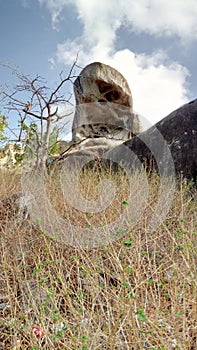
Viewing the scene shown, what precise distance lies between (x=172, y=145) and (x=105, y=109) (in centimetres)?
573

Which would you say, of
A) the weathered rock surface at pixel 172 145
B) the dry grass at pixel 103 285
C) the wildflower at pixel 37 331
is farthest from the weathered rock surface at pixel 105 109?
the wildflower at pixel 37 331

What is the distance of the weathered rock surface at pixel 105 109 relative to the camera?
9000 mm

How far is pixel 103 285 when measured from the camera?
1849 mm

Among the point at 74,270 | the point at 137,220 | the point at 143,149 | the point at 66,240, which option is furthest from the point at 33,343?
the point at 143,149

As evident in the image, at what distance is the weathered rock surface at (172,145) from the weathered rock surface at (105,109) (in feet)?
13.8

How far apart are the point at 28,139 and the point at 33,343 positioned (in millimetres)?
4944

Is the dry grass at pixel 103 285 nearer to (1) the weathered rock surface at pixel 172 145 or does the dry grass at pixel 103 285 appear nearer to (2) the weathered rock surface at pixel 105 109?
(1) the weathered rock surface at pixel 172 145

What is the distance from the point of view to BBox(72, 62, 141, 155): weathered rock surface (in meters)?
9.00

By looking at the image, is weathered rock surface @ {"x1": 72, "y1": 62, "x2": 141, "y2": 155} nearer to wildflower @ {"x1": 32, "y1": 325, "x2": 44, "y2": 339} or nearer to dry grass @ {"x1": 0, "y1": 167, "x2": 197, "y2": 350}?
dry grass @ {"x1": 0, "y1": 167, "x2": 197, "y2": 350}

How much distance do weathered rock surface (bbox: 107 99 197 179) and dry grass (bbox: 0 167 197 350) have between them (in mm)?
738

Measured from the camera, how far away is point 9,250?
2.33 m

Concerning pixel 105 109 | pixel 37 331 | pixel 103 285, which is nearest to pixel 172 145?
pixel 103 285

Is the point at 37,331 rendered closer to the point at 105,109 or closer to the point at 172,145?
the point at 172,145

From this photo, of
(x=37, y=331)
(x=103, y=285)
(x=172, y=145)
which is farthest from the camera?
(x=172, y=145)
